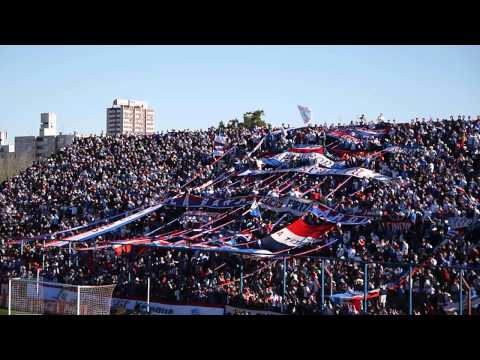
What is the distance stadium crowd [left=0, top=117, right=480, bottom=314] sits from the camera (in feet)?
43.6

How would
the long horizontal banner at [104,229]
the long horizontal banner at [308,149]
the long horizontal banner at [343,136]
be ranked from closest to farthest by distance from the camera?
1. the long horizontal banner at [104,229]
2. the long horizontal banner at [343,136]
3. the long horizontal banner at [308,149]

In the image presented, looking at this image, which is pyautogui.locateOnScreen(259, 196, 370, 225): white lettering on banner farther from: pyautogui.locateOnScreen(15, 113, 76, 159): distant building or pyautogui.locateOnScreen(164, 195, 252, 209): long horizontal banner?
pyautogui.locateOnScreen(15, 113, 76, 159): distant building

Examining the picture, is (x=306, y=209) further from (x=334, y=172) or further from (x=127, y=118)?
(x=127, y=118)

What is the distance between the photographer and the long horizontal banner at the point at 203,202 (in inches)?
792

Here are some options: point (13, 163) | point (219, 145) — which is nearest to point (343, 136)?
point (219, 145)

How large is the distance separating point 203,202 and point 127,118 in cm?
8531

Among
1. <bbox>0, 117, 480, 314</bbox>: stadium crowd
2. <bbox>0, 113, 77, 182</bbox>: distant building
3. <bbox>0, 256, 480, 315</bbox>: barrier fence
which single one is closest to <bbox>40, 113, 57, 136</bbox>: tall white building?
<bbox>0, 113, 77, 182</bbox>: distant building

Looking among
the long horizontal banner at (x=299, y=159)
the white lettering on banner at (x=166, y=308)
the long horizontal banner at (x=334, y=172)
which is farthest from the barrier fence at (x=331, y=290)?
the long horizontal banner at (x=299, y=159)

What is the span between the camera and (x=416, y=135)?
19.6 m

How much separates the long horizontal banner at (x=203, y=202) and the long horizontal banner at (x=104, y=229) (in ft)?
1.86

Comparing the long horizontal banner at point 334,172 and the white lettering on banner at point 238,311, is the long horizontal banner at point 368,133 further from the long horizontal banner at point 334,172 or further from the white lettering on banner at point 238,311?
the white lettering on banner at point 238,311

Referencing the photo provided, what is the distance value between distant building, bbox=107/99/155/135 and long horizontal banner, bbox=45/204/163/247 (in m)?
69.3
